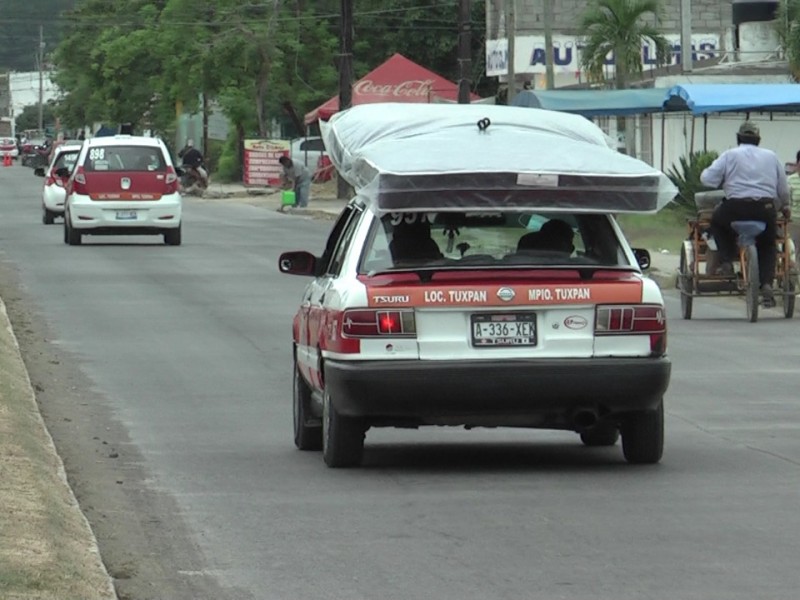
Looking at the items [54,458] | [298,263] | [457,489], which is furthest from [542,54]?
[457,489]

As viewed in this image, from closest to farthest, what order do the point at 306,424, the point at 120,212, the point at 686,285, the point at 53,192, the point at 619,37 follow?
the point at 306,424, the point at 686,285, the point at 120,212, the point at 53,192, the point at 619,37

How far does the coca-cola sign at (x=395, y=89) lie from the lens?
56.5m

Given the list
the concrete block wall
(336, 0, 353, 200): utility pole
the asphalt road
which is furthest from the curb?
the concrete block wall

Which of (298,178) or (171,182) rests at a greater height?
(171,182)

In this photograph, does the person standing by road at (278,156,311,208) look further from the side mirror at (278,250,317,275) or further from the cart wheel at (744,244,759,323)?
the side mirror at (278,250,317,275)

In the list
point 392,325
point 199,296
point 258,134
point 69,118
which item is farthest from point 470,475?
point 69,118

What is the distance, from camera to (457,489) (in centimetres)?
1007

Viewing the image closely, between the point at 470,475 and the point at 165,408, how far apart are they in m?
3.81

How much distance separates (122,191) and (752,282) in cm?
1567

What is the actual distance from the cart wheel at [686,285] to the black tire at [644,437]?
1011cm

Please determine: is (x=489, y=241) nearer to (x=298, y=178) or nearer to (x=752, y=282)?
(x=752, y=282)

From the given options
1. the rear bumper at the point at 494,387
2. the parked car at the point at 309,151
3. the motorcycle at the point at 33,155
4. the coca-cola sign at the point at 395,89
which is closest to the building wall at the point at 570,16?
the parked car at the point at 309,151

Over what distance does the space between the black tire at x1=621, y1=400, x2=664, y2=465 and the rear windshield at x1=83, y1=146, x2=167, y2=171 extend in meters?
23.8

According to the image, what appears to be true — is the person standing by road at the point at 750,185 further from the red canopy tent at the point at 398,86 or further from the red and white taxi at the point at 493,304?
the red canopy tent at the point at 398,86
